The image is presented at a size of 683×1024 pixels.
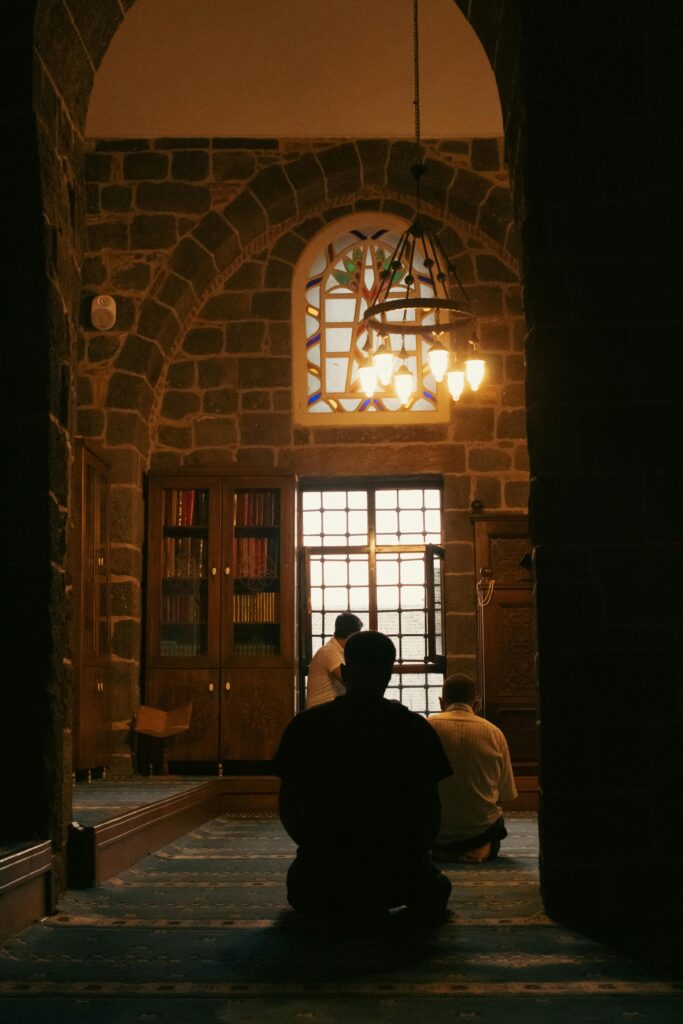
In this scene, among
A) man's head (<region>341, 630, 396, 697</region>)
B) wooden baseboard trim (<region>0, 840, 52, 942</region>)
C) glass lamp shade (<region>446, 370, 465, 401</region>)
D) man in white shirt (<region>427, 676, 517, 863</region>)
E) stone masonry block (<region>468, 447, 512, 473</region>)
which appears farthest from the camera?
stone masonry block (<region>468, 447, 512, 473</region>)

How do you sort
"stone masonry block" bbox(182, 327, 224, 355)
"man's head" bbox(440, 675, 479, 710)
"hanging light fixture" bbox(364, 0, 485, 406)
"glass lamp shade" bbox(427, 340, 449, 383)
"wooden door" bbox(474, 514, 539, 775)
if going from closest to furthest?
"man's head" bbox(440, 675, 479, 710)
"hanging light fixture" bbox(364, 0, 485, 406)
"glass lamp shade" bbox(427, 340, 449, 383)
"wooden door" bbox(474, 514, 539, 775)
"stone masonry block" bbox(182, 327, 224, 355)

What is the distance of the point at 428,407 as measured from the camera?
9.05 m

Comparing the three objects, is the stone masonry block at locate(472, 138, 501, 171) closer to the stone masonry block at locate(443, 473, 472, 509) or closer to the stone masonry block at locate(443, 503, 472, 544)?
the stone masonry block at locate(443, 473, 472, 509)

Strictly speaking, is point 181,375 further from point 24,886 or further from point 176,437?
point 24,886

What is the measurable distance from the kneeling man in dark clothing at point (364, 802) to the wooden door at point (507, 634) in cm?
508

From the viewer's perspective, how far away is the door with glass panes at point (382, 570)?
8.77 metres

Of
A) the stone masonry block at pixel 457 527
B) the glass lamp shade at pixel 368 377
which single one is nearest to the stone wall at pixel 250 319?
the stone masonry block at pixel 457 527

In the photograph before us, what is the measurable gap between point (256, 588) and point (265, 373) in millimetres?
1650

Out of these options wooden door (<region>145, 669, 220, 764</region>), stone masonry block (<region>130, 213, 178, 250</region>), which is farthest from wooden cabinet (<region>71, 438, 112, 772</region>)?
stone masonry block (<region>130, 213, 178, 250</region>)

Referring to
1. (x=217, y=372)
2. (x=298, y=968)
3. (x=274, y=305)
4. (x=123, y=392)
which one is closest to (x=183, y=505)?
(x=123, y=392)

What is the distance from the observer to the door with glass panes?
28.8 ft

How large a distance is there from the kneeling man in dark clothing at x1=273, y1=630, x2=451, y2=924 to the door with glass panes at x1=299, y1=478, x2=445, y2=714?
5.41 metres

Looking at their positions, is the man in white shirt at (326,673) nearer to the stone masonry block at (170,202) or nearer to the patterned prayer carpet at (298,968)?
the patterned prayer carpet at (298,968)

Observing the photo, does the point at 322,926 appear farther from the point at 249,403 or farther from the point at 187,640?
the point at 249,403
